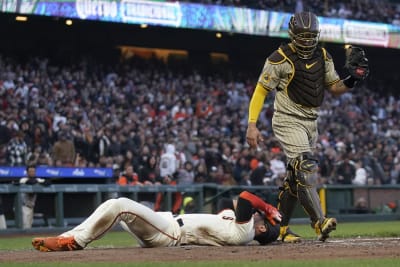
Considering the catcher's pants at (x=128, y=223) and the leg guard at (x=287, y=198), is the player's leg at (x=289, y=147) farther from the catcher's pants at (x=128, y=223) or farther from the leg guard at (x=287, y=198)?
the catcher's pants at (x=128, y=223)

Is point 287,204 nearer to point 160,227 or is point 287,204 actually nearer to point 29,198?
point 160,227

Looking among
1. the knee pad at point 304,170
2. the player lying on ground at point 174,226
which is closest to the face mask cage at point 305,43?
the knee pad at point 304,170

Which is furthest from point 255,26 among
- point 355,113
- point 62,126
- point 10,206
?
point 10,206

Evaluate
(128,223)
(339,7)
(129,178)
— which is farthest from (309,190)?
(339,7)

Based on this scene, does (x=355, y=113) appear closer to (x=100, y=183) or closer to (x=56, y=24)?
(x=56, y=24)

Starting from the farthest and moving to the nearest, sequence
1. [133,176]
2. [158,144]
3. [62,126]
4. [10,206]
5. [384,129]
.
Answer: [384,129]
[158,144]
[62,126]
[133,176]
[10,206]

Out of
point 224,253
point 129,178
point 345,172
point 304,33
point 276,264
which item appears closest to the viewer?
point 276,264
